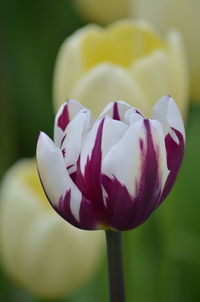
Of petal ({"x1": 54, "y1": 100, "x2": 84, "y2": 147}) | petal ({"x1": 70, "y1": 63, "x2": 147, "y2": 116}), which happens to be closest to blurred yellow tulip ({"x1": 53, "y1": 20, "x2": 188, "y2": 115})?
petal ({"x1": 70, "y1": 63, "x2": 147, "y2": 116})

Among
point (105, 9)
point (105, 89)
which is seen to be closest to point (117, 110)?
point (105, 89)

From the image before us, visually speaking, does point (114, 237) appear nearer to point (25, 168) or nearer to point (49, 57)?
point (25, 168)

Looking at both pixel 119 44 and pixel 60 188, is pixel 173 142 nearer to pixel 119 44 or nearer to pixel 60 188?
pixel 60 188

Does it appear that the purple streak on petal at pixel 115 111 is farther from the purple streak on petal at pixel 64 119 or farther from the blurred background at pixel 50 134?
the blurred background at pixel 50 134

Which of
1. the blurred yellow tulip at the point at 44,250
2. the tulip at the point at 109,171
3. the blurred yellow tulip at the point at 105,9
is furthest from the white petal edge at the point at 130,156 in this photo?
the blurred yellow tulip at the point at 105,9

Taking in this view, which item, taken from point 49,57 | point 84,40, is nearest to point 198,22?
point 84,40
